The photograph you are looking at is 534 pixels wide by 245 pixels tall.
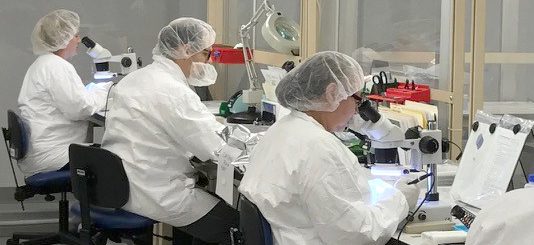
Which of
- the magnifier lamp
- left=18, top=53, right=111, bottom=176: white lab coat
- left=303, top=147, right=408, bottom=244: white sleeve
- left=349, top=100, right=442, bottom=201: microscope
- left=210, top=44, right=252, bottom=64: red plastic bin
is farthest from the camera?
left=210, top=44, right=252, bottom=64: red plastic bin

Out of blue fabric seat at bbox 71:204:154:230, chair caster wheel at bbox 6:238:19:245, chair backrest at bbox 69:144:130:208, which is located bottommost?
chair caster wheel at bbox 6:238:19:245

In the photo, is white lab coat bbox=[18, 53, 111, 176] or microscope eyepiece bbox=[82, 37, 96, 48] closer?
white lab coat bbox=[18, 53, 111, 176]

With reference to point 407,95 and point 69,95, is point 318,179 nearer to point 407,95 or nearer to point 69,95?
point 407,95

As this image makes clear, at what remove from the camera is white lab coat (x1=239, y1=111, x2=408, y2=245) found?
1997mm

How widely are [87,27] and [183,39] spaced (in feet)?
7.19

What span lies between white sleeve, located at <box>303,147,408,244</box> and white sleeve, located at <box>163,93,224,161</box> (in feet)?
3.05

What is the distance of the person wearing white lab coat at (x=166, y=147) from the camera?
2.91m

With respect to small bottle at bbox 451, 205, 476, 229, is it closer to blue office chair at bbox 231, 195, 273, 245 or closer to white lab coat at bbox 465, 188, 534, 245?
blue office chair at bbox 231, 195, 273, 245

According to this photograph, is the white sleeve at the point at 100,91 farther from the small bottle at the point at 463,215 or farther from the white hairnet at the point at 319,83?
the small bottle at the point at 463,215

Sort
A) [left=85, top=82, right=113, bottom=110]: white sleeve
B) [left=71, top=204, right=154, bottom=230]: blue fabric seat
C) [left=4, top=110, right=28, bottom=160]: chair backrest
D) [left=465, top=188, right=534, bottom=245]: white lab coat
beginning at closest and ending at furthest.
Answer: [left=465, top=188, right=534, bottom=245]: white lab coat → [left=71, top=204, right=154, bottom=230]: blue fabric seat → [left=4, top=110, right=28, bottom=160]: chair backrest → [left=85, top=82, right=113, bottom=110]: white sleeve

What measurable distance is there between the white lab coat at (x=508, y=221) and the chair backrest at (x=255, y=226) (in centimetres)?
74

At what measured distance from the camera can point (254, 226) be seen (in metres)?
2.07

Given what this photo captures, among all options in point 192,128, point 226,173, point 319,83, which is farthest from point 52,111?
point 319,83

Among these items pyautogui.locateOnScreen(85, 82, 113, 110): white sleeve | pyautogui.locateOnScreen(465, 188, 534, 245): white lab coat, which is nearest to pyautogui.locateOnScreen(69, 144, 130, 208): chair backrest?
pyautogui.locateOnScreen(85, 82, 113, 110): white sleeve
